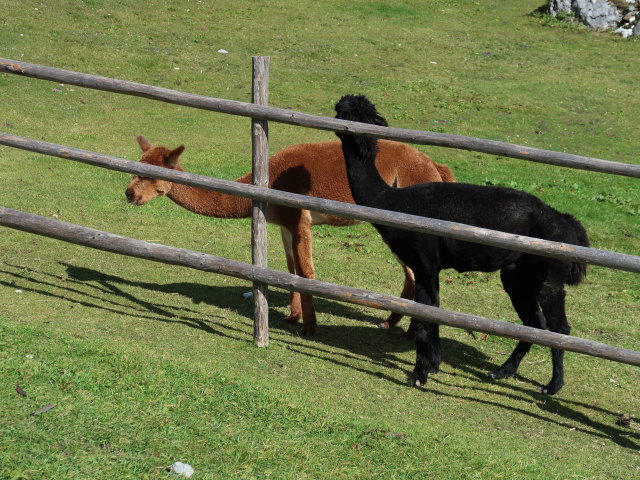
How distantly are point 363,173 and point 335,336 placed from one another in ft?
5.33

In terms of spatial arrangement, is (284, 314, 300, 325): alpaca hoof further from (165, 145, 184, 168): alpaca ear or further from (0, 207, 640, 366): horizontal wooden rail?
(165, 145, 184, 168): alpaca ear

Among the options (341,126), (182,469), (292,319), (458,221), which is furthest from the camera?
(292,319)

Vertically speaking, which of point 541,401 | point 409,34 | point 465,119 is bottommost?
point 541,401

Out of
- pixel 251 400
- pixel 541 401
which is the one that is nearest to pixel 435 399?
pixel 541 401

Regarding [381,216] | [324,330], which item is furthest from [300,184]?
[381,216]

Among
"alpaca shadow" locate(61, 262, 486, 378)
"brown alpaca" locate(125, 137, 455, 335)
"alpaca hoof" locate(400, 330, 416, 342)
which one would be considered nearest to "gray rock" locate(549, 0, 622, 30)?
"brown alpaca" locate(125, 137, 455, 335)

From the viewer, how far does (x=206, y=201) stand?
26.5 ft

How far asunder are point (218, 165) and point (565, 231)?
23.2 ft

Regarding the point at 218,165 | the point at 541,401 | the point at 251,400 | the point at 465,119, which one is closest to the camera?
the point at 251,400

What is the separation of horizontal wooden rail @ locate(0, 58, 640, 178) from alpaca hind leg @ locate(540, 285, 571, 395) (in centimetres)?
119

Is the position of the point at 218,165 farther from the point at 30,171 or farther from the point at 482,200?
the point at 482,200

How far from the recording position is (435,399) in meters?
6.33

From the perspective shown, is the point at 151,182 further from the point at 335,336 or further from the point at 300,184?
the point at 335,336

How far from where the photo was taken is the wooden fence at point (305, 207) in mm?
5641
